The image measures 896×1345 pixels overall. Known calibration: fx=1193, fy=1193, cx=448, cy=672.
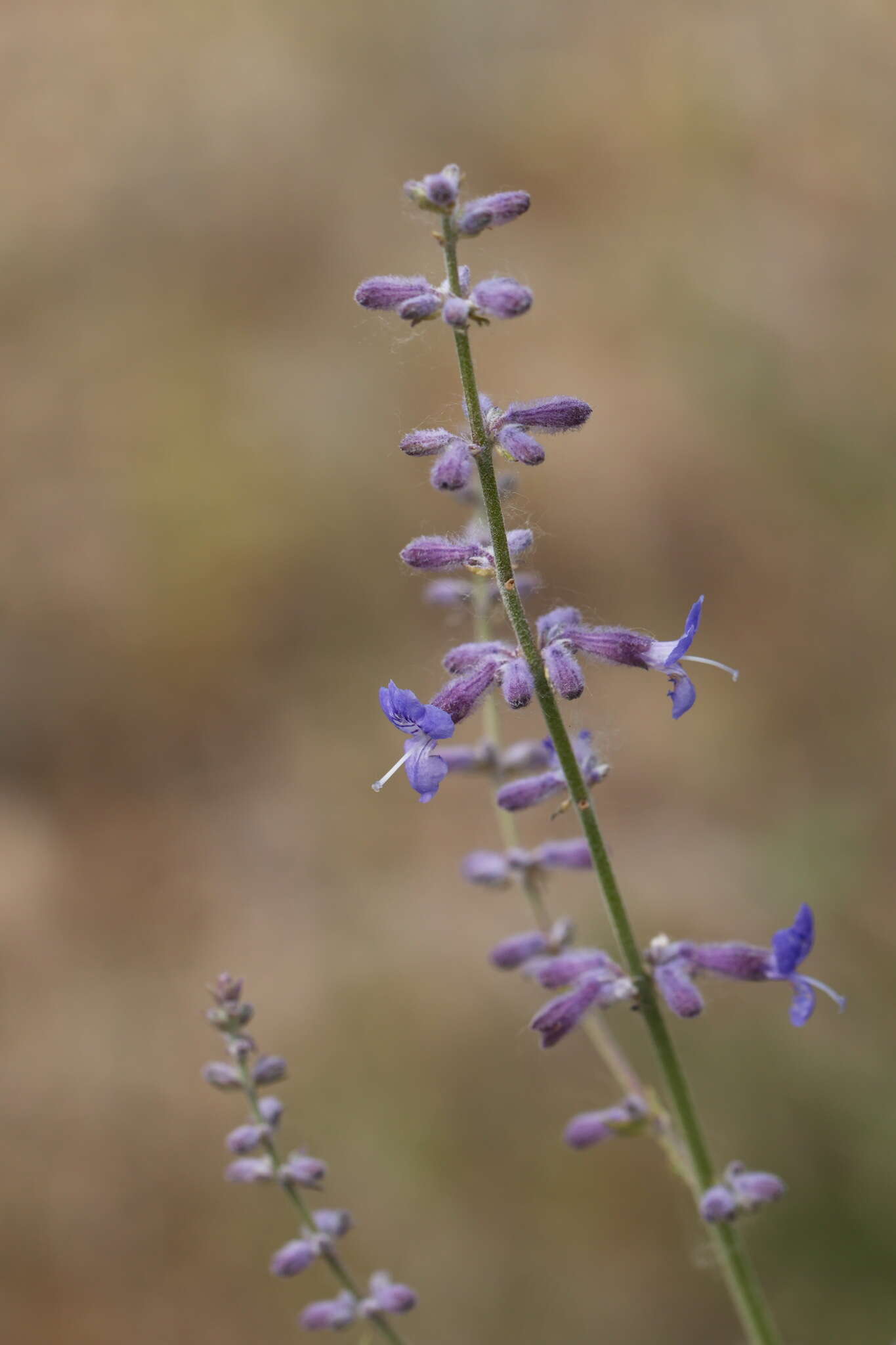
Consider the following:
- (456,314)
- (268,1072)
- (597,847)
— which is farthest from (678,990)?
(456,314)

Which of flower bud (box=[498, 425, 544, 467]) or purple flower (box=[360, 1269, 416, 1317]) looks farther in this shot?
purple flower (box=[360, 1269, 416, 1317])

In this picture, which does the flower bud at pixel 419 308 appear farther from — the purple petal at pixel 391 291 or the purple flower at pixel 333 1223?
the purple flower at pixel 333 1223

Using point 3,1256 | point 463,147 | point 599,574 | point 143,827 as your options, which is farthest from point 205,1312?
point 463,147

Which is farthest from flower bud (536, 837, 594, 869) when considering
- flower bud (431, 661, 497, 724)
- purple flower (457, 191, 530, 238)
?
purple flower (457, 191, 530, 238)

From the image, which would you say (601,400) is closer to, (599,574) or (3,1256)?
(599,574)

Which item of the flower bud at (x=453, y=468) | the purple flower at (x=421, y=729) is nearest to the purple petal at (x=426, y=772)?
the purple flower at (x=421, y=729)

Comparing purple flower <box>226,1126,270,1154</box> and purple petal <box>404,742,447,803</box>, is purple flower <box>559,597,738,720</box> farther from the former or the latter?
purple flower <box>226,1126,270,1154</box>
